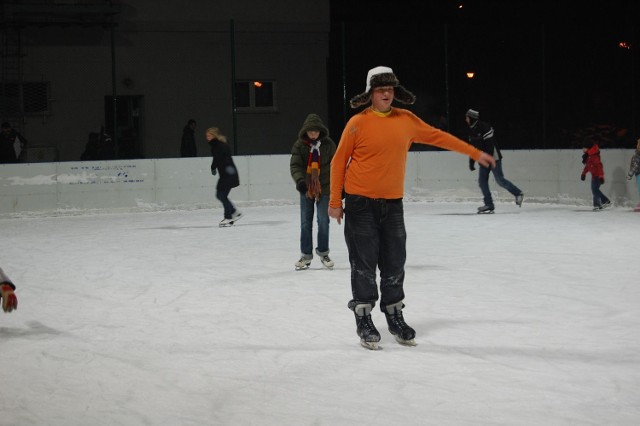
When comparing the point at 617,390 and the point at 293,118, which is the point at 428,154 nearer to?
the point at 293,118

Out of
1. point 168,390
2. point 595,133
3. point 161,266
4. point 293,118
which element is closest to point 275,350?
point 168,390

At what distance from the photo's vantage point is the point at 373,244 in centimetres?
646

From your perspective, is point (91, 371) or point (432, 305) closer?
point (91, 371)

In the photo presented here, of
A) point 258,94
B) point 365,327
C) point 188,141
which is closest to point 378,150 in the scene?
point 365,327

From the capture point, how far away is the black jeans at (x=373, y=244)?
645 centimetres

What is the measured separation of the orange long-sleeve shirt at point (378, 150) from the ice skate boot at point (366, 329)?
2.26ft

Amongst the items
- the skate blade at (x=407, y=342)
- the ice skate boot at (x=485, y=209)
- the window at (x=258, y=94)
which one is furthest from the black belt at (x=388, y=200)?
the window at (x=258, y=94)

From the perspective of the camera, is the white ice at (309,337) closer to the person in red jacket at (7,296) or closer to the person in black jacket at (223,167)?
the person in red jacket at (7,296)

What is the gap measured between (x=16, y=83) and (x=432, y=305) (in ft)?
65.4

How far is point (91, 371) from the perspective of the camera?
19.7 ft

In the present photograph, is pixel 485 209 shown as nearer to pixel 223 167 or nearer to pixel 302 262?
pixel 223 167

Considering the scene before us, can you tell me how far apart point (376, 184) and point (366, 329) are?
3.06 feet

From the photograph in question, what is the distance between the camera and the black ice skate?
6.43 meters

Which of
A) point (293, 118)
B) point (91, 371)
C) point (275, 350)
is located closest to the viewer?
point (91, 371)
